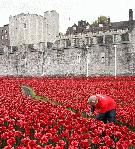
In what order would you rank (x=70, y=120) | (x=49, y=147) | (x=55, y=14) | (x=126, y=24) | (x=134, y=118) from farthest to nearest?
(x=126, y=24) < (x=55, y=14) < (x=134, y=118) < (x=70, y=120) < (x=49, y=147)

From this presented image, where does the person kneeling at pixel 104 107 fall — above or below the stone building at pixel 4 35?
below

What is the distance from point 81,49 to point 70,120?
38124mm

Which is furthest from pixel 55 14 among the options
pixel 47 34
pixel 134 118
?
pixel 134 118

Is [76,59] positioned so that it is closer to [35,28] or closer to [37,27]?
[37,27]

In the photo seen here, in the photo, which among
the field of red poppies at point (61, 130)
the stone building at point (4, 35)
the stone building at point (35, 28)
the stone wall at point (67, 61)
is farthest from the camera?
the stone building at point (4, 35)

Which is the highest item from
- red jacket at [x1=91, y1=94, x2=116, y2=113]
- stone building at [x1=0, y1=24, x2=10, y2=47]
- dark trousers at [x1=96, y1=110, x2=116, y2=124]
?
stone building at [x1=0, y1=24, x2=10, y2=47]

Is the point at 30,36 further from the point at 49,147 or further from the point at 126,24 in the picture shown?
the point at 49,147

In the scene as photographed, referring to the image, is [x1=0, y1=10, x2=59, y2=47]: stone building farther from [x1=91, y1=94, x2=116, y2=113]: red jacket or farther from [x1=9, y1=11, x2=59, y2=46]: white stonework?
[x1=91, y1=94, x2=116, y2=113]: red jacket

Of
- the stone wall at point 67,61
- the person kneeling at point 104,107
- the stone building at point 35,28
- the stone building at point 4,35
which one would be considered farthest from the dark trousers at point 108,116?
the stone building at point 4,35

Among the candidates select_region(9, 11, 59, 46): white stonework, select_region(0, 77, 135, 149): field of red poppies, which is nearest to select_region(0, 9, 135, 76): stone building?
select_region(9, 11, 59, 46): white stonework

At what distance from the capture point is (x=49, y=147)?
6.41 meters

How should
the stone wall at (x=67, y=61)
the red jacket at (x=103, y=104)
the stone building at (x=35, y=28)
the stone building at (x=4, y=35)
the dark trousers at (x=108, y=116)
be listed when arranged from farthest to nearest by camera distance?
the stone building at (x=4, y=35) → the stone building at (x=35, y=28) → the stone wall at (x=67, y=61) → the dark trousers at (x=108, y=116) → the red jacket at (x=103, y=104)

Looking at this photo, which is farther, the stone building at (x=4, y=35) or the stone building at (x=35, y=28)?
the stone building at (x=4, y=35)

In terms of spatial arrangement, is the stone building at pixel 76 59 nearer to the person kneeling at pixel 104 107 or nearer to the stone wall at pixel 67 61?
the stone wall at pixel 67 61
